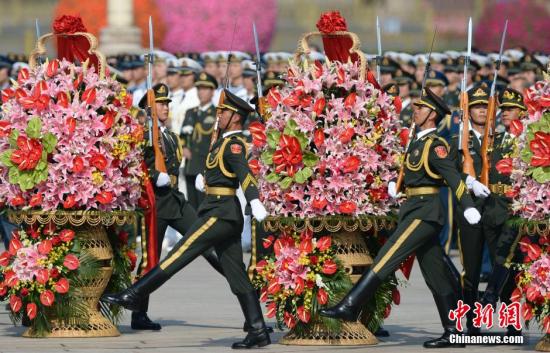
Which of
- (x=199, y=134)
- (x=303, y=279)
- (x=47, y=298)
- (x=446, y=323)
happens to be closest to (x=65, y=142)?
(x=47, y=298)

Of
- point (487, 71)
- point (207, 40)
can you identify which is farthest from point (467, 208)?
point (207, 40)

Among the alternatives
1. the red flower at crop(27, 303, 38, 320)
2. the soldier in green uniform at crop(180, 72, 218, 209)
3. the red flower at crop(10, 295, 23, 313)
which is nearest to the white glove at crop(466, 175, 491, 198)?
the red flower at crop(27, 303, 38, 320)

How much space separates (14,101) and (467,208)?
11.7 feet

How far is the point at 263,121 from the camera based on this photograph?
1482 centimetres

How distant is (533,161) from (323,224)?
5.22 ft

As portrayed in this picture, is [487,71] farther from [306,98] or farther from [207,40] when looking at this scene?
[207,40]

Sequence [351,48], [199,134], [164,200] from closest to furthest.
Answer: [351,48] < [164,200] < [199,134]

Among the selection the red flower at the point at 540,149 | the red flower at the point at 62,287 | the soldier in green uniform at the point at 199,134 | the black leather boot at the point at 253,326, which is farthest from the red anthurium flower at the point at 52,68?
the soldier in green uniform at the point at 199,134

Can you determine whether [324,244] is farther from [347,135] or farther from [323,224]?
[347,135]

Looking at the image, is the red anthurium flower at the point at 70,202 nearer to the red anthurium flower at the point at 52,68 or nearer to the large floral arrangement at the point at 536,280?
the red anthurium flower at the point at 52,68

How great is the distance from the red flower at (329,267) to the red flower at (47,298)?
2.08 meters

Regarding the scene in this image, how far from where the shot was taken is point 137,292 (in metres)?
13.5

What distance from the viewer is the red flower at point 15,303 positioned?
1390 cm

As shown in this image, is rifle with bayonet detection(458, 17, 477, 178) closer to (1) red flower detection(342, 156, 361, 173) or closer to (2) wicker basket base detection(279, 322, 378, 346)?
(1) red flower detection(342, 156, 361, 173)
